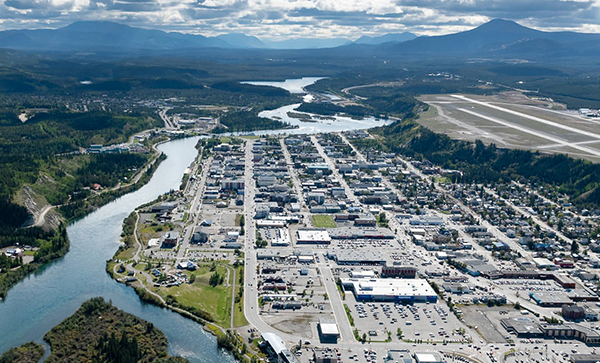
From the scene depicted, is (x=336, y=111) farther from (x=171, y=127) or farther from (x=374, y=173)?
(x=374, y=173)

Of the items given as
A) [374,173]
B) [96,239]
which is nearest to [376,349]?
[96,239]

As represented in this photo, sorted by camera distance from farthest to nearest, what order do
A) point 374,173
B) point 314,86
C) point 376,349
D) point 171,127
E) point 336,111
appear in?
1. point 314,86
2. point 336,111
3. point 171,127
4. point 374,173
5. point 376,349

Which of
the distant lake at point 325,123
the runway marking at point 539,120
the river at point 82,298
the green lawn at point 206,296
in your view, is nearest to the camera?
the river at point 82,298

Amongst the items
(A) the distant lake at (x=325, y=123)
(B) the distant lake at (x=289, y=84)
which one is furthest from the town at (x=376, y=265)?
(B) the distant lake at (x=289, y=84)

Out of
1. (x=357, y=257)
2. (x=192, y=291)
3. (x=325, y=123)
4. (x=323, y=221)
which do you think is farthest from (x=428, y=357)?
(x=325, y=123)

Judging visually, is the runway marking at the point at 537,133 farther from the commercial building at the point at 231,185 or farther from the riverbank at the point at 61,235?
the riverbank at the point at 61,235

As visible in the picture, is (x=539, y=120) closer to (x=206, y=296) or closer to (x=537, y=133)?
(x=537, y=133)

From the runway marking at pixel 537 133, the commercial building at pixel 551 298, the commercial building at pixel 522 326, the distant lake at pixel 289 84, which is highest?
the runway marking at pixel 537 133

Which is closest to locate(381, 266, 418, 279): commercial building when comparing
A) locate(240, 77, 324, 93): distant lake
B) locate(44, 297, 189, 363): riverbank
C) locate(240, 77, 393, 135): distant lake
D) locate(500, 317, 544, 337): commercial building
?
locate(500, 317, 544, 337): commercial building
